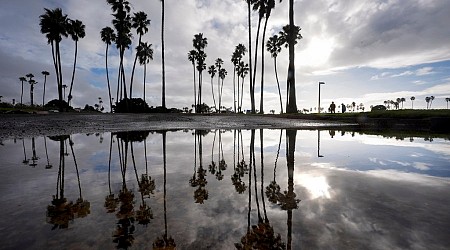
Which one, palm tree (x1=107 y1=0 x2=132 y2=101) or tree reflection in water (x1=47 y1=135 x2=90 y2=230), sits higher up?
palm tree (x1=107 y1=0 x2=132 y2=101)

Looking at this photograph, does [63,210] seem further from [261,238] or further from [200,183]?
[261,238]

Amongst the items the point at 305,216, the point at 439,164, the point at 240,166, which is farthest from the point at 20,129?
the point at 439,164

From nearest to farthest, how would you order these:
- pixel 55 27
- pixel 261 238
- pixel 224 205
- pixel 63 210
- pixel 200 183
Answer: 1. pixel 261 238
2. pixel 63 210
3. pixel 224 205
4. pixel 200 183
5. pixel 55 27

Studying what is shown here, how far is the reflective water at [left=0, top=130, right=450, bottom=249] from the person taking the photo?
1.78 metres

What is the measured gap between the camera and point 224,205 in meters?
2.50

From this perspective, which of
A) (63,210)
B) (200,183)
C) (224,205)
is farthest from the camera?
(200,183)

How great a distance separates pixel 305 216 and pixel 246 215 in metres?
0.50

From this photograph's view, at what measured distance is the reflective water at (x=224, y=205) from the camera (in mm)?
1778

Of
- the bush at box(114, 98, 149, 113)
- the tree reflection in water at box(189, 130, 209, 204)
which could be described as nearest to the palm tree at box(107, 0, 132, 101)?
the bush at box(114, 98, 149, 113)

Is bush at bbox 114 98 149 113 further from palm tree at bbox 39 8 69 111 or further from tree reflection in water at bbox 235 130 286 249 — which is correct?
tree reflection in water at bbox 235 130 286 249

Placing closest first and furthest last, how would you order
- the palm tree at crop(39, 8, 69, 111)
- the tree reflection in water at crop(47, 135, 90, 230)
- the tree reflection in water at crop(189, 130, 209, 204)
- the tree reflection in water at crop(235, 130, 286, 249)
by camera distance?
the tree reflection in water at crop(235, 130, 286, 249), the tree reflection in water at crop(47, 135, 90, 230), the tree reflection in water at crop(189, 130, 209, 204), the palm tree at crop(39, 8, 69, 111)

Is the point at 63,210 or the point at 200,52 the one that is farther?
the point at 200,52

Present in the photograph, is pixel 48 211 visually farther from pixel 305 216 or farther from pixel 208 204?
pixel 305 216

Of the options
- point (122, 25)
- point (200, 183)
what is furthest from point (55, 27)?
point (200, 183)
